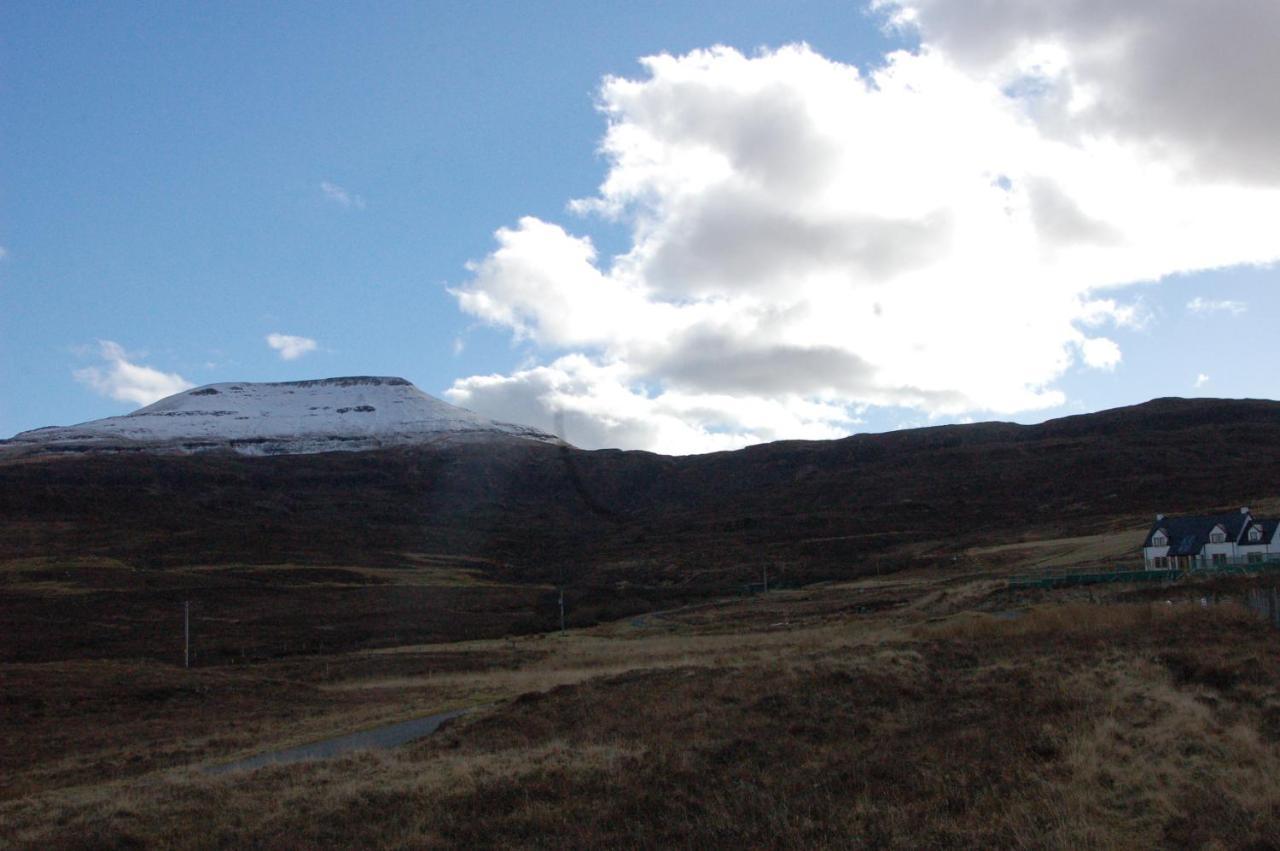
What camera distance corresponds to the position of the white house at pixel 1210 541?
60.0 metres

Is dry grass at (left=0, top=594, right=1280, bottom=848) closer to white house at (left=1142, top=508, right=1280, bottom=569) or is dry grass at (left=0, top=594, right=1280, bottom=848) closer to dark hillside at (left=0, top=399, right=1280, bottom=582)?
white house at (left=1142, top=508, right=1280, bottom=569)

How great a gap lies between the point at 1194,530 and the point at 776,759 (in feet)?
198

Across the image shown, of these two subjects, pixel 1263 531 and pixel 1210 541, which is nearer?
pixel 1263 531

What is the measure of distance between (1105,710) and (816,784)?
6.36 m

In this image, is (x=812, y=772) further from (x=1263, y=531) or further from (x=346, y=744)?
(x=1263, y=531)

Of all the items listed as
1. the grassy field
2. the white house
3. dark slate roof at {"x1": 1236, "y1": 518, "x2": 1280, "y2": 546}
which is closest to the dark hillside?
the white house

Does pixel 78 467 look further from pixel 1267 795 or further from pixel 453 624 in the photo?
pixel 1267 795

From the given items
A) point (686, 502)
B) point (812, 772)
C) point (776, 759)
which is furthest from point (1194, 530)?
point (686, 502)

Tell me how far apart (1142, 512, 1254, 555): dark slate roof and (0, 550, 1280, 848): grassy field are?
3085 centimetres

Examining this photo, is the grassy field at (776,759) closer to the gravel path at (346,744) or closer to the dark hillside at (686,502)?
the gravel path at (346,744)

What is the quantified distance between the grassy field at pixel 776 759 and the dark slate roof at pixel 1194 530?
30.8 metres

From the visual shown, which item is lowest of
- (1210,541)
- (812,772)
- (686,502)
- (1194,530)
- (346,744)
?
(346,744)

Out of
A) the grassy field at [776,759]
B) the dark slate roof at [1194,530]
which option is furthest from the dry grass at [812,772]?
the dark slate roof at [1194,530]

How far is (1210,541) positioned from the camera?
62500 mm
